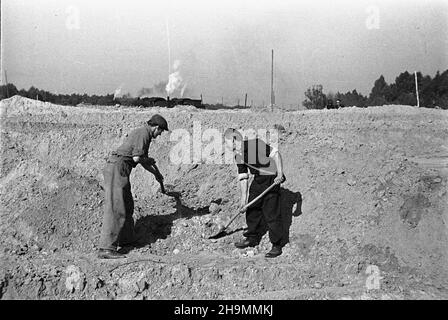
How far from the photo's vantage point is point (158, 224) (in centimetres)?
693

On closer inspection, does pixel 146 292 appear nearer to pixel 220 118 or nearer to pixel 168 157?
pixel 168 157

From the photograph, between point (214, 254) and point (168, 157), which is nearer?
point (214, 254)

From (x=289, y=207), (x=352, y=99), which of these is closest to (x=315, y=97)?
(x=352, y=99)

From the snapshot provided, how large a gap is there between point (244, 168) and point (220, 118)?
655 cm

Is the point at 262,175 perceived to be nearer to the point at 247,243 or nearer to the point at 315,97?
the point at 247,243

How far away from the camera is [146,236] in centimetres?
673

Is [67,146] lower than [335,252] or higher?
higher

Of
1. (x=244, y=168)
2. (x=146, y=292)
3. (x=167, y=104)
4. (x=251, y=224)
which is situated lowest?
(x=146, y=292)

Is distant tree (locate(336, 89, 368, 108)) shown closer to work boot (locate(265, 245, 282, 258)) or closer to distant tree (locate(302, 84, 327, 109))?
distant tree (locate(302, 84, 327, 109))

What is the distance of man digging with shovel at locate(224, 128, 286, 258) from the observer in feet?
18.8

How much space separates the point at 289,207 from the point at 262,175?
1.08 m

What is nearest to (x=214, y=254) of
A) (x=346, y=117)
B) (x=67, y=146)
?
(x=67, y=146)

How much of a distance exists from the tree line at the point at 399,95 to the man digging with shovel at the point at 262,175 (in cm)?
1976

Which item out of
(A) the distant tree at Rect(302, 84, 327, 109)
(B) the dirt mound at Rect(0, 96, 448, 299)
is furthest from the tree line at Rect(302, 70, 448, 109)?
(B) the dirt mound at Rect(0, 96, 448, 299)
